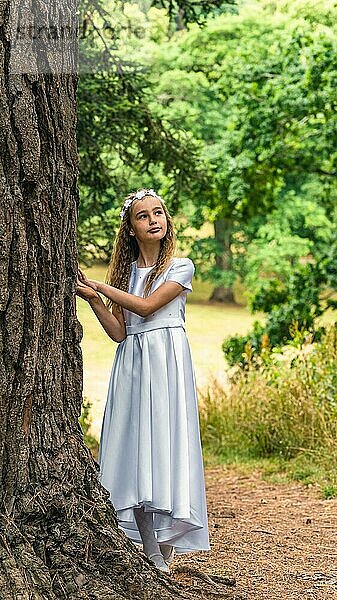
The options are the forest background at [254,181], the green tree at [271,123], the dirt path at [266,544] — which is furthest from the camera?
the green tree at [271,123]

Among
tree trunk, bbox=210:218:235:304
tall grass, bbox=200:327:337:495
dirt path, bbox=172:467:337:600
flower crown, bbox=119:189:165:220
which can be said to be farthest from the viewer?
tree trunk, bbox=210:218:235:304

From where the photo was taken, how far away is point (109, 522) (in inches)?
128

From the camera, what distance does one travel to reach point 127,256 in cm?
433

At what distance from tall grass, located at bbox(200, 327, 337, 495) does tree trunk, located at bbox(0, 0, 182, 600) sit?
357 centimetres

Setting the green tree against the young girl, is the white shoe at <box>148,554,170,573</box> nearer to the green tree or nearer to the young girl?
the young girl

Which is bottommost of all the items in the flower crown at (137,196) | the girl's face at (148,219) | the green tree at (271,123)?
the girl's face at (148,219)

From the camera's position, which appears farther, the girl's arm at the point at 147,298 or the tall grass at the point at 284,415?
the tall grass at the point at 284,415

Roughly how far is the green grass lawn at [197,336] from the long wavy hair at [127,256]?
1619 centimetres

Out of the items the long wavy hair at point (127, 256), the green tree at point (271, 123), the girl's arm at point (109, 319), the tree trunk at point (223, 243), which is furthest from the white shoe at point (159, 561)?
the tree trunk at point (223, 243)

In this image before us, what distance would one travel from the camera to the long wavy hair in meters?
4.17

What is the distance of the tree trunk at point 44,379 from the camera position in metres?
2.92

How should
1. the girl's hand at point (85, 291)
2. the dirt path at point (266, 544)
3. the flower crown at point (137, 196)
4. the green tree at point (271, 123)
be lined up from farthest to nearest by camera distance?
the green tree at point (271, 123)
the flower crown at point (137, 196)
the dirt path at point (266, 544)
the girl's hand at point (85, 291)

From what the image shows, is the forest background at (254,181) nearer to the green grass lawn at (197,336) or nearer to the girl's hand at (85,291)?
the girl's hand at (85,291)

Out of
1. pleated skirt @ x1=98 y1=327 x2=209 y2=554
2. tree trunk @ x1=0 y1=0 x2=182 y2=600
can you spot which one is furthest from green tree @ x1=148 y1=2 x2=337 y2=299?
tree trunk @ x1=0 y1=0 x2=182 y2=600
